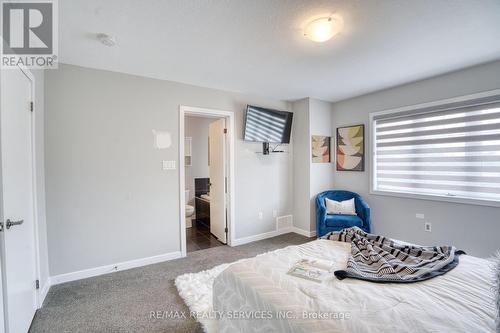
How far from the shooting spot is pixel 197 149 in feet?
18.7

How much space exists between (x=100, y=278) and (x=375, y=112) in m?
4.59

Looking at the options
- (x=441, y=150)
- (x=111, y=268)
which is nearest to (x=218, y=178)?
(x=111, y=268)

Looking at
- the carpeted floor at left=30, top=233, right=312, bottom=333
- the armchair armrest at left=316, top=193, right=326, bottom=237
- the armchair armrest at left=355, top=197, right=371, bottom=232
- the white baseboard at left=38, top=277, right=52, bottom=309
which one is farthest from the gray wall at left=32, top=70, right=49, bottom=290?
the armchair armrest at left=355, top=197, right=371, bottom=232

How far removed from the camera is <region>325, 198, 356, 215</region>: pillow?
3701 mm

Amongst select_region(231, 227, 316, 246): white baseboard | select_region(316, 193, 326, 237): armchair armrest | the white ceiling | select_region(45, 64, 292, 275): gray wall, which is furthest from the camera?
select_region(231, 227, 316, 246): white baseboard

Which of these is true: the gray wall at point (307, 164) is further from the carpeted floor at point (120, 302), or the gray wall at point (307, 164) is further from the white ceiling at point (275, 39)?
the carpeted floor at point (120, 302)

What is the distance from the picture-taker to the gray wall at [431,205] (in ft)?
8.95

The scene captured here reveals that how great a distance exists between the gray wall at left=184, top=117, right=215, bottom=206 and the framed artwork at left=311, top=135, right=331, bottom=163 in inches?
112

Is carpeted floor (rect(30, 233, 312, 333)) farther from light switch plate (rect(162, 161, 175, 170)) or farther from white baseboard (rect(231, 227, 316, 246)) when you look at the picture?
light switch plate (rect(162, 161, 175, 170))

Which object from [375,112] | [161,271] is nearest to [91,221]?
[161,271]

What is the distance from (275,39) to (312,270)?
2008 mm

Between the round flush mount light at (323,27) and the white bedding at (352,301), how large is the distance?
6.10 ft

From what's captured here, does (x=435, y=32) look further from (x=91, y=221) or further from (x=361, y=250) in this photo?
(x=91, y=221)

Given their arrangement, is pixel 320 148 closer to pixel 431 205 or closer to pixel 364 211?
pixel 364 211
